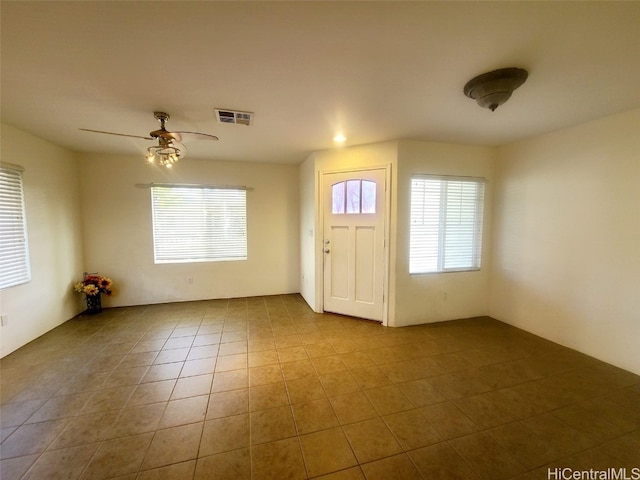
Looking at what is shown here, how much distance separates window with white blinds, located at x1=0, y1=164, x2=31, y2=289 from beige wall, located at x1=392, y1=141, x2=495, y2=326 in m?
4.13

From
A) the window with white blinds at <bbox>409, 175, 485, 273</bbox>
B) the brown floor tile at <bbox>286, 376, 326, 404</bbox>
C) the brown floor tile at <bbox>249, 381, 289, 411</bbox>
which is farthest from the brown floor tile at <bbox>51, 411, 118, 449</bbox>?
the window with white blinds at <bbox>409, 175, 485, 273</bbox>

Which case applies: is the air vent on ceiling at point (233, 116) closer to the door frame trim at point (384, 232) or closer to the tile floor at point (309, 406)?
the door frame trim at point (384, 232)

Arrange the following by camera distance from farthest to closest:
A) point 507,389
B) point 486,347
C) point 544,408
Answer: point 486,347
point 507,389
point 544,408

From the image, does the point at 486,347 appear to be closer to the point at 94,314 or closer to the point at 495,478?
the point at 495,478

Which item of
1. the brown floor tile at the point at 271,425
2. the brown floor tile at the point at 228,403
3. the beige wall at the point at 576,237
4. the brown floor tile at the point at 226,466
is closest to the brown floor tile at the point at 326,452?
the brown floor tile at the point at 271,425

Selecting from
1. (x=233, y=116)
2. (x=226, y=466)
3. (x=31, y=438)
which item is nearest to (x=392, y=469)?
(x=226, y=466)

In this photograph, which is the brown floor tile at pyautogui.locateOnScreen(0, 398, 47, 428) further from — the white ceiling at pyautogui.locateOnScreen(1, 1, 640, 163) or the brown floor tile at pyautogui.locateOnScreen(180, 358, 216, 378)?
the white ceiling at pyautogui.locateOnScreen(1, 1, 640, 163)

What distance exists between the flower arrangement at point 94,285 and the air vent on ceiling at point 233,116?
3.07m

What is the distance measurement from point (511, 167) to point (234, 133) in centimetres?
342

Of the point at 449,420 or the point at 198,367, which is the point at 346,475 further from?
the point at 198,367

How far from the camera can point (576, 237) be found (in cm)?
269

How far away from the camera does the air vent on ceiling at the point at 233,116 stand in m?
2.27

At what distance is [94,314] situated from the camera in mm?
3709

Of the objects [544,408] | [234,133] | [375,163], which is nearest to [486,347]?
[544,408]
